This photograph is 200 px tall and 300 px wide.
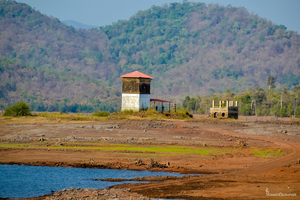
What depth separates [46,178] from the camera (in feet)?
68.6

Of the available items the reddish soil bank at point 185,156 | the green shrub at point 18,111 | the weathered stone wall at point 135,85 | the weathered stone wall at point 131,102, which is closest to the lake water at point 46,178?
the reddish soil bank at point 185,156

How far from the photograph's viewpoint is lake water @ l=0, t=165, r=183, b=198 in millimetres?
18547

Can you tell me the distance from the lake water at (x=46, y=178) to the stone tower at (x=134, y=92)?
36.1 metres

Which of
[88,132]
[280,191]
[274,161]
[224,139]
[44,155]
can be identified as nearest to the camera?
[280,191]

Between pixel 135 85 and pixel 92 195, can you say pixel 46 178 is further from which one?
pixel 135 85

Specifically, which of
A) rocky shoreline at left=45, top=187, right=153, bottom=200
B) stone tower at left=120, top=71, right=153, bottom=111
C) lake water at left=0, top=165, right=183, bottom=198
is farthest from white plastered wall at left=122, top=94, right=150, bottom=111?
rocky shoreline at left=45, top=187, right=153, bottom=200

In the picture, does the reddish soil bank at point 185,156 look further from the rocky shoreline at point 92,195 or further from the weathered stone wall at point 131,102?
the weathered stone wall at point 131,102

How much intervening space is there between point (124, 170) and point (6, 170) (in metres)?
6.27

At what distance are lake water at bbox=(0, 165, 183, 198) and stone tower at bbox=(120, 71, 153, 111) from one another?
36.1 m

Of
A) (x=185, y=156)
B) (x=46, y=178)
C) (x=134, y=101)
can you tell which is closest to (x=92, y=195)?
(x=46, y=178)

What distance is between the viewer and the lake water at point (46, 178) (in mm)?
18547

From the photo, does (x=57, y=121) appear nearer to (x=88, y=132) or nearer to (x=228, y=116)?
(x=88, y=132)

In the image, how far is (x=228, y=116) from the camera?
60562mm

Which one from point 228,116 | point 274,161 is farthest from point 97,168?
point 228,116
